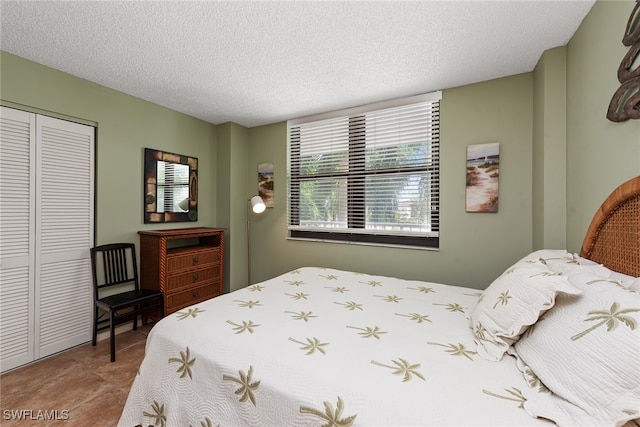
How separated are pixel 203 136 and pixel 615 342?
13.4 feet

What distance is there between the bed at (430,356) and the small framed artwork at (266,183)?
2225 millimetres

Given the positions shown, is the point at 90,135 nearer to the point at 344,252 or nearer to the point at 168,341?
the point at 168,341

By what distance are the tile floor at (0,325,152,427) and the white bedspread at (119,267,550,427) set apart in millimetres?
638

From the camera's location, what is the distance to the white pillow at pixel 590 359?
0.71 m

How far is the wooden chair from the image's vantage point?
248 centimetres

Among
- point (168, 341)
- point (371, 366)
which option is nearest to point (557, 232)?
point (371, 366)

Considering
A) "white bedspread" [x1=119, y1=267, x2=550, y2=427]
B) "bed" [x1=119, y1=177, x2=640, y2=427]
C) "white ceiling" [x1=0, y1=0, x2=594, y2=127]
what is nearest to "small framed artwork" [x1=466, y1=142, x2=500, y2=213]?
"white ceiling" [x1=0, y1=0, x2=594, y2=127]

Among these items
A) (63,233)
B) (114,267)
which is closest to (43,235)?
(63,233)

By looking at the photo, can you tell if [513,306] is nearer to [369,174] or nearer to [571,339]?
[571,339]

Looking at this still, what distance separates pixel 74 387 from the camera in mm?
1945

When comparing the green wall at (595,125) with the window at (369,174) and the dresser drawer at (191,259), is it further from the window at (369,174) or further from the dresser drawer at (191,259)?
the dresser drawer at (191,259)

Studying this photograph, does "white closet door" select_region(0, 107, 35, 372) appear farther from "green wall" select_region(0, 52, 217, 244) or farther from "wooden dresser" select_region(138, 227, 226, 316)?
"wooden dresser" select_region(138, 227, 226, 316)

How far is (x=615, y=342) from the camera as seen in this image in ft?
2.50

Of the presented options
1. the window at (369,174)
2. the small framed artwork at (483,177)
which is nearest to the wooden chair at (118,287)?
the window at (369,174)
